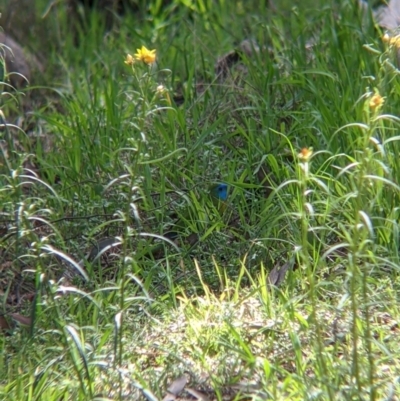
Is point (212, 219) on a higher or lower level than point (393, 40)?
lower

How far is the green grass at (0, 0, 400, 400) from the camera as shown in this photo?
2.73 meters

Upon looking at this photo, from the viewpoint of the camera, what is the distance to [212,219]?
3.84 m

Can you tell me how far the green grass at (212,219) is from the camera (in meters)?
2.73

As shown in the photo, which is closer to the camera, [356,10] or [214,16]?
[356,10]

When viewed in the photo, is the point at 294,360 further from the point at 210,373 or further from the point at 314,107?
the point at 314,107

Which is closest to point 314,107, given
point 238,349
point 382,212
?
point 382,212

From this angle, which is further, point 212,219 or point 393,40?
point 212,219

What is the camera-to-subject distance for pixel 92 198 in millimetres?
4086

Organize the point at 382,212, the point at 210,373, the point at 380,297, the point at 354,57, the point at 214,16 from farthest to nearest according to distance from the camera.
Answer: the point at 214,16
the point at 354,57
the point at 382,212
the point at 380,297
the point at 210,373

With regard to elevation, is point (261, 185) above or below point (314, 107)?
below

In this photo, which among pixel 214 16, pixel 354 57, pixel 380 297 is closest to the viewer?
pixel 380 297

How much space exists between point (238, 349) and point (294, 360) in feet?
0.60

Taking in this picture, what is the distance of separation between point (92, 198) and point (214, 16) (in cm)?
240

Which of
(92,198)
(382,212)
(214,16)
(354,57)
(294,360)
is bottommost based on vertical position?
(294,360)
